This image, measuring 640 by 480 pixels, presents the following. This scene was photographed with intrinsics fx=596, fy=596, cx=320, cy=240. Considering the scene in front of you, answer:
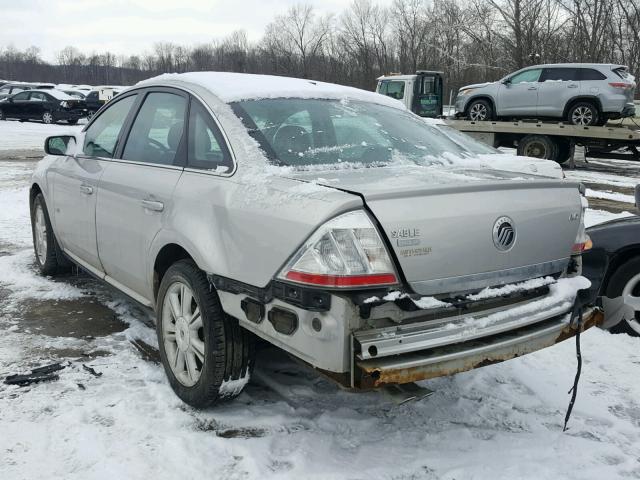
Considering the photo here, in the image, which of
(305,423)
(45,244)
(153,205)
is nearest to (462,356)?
(305,423)

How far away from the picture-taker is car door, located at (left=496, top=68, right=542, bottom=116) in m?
15.2

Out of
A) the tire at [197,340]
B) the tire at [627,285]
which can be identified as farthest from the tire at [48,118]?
the tire at [627,285]

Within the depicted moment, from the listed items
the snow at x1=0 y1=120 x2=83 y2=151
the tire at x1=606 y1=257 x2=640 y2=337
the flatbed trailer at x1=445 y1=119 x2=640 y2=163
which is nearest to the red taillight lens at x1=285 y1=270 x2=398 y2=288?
the tire at x1=606 y1=257 x2=640 y2=337

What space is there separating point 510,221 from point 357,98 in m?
1.52

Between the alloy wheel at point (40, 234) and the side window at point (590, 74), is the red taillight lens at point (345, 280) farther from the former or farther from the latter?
the side window at point (590, 74)

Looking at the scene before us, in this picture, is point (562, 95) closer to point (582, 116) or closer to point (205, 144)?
point (582, 116)

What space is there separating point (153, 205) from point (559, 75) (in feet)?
45.0

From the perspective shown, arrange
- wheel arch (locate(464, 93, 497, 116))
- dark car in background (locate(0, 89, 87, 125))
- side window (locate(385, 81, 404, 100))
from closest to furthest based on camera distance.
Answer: wheel arch (locate(464, 93, 497, 116)) → side window (locate(385, 81, 404, 100)) → dark car in background (locate(0, 89, 87, 125))

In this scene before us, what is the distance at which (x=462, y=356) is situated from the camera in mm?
2432

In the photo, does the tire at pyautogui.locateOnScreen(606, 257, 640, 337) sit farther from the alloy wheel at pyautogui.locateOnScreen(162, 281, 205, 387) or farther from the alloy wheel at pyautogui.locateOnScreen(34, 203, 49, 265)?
the alloy wheel at pyautogui.locateOnScreen(34, 203, 49, 265)

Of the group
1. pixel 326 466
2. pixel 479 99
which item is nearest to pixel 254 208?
pixel 326 466

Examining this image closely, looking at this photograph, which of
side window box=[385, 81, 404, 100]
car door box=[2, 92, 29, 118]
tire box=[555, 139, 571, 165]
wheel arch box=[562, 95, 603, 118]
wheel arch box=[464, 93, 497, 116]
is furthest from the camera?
car door box=[2, 92, 29, 118]

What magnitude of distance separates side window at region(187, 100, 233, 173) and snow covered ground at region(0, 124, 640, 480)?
124 centimetres

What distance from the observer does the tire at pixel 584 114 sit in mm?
14273
